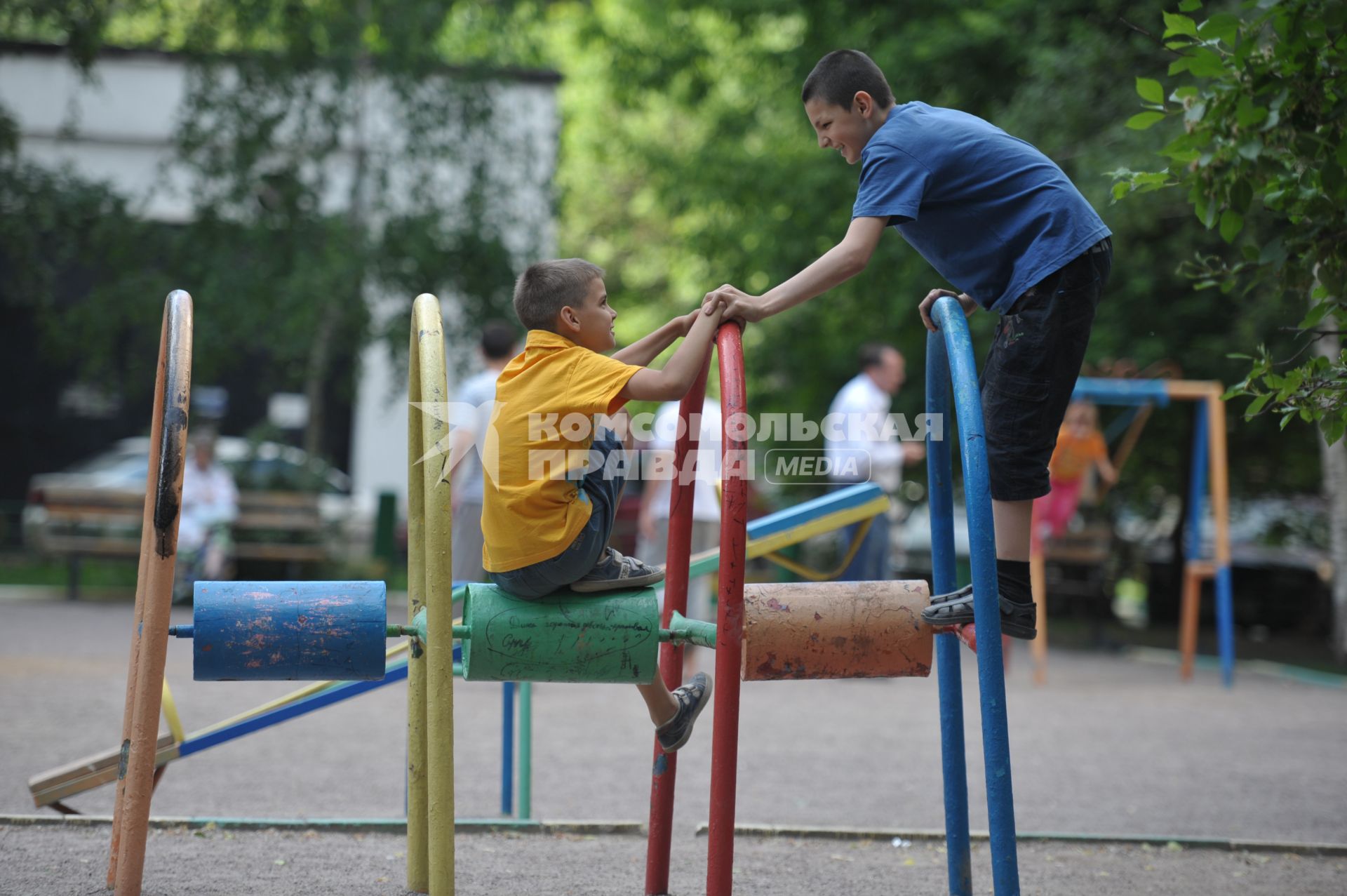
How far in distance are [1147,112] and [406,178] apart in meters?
12.1

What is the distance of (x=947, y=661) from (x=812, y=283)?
1169 mm

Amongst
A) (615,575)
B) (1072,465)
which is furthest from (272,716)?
(1072,465)

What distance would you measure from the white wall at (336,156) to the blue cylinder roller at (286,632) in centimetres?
1125

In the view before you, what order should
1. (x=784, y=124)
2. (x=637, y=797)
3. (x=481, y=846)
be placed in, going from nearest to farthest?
1. (x=481, y=846)
2. (x=637, y=797)
3. (x=784, y=124)

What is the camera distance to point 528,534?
9.88 feet

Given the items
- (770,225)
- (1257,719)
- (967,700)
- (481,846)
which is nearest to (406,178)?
(770,225)

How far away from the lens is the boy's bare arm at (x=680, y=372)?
290 centimetres

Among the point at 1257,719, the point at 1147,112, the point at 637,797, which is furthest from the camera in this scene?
the point at 1257,719

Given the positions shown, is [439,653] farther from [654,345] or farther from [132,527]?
[132,527]

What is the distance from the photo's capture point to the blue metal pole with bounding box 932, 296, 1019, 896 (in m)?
2.73

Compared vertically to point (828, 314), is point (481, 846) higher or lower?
lower

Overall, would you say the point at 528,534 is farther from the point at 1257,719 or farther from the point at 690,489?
the point at 1257,719

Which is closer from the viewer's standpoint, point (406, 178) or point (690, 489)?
point (690, 489)

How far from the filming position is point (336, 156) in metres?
15.3
